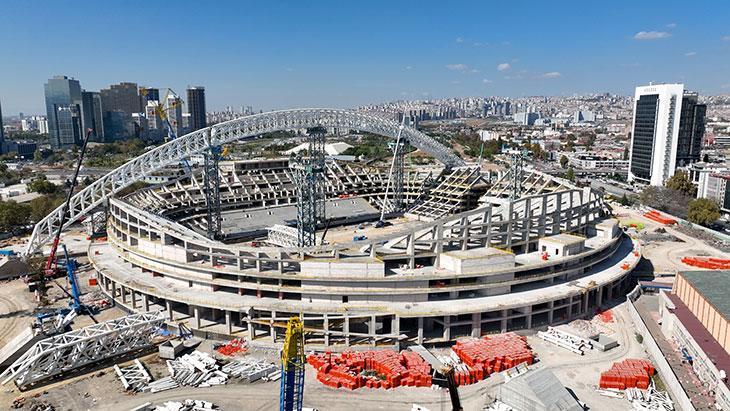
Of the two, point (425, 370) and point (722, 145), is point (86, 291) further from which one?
point (722, 145)

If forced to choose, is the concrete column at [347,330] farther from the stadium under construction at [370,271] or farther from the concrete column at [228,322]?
the concrete column at [228,322]

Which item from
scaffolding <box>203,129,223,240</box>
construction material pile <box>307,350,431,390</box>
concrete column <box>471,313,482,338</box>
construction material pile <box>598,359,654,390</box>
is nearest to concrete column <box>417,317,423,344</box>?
construction material pile <box>307,350,431,390</box>

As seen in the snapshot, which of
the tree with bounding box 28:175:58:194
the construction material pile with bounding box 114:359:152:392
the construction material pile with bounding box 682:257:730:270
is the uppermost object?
the tree with bounding box 28:175:58:194

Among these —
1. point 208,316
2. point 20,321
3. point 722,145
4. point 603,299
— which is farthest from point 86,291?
point 722,145

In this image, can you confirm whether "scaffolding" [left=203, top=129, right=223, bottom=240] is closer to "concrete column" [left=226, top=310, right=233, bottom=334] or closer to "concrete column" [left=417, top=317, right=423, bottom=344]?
"concrete column" [left=226, top=310, right=233, bottom=334]

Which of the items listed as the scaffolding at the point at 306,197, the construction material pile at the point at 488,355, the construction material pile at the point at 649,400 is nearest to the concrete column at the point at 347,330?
the construction material pile at the point at 488,355

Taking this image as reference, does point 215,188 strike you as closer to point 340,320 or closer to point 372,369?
point 340,320
